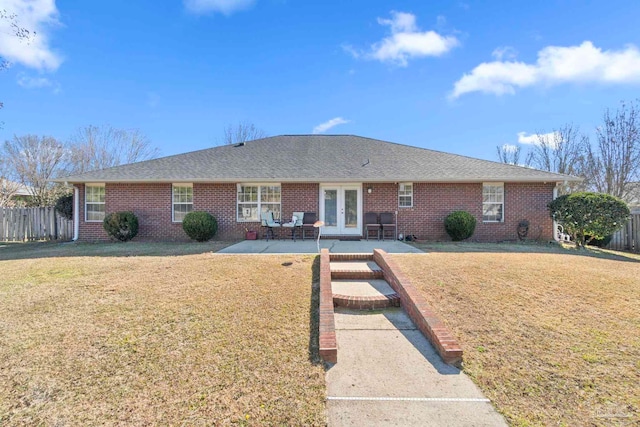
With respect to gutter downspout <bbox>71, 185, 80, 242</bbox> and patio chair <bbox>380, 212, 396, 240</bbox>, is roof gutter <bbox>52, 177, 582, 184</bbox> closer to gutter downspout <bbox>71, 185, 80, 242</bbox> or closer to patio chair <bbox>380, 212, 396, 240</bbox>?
gutter downspout <bbox>71, 185, 80, 242</bbox>

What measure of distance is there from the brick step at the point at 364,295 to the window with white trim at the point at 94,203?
11.1m

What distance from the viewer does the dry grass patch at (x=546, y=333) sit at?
8.80ft

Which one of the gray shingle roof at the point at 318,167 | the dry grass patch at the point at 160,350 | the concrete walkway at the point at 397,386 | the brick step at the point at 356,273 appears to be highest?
the gray shingle roof at the point at 318,167

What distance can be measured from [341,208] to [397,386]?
9.11m

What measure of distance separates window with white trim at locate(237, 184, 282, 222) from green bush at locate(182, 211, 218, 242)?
1240 millimetres

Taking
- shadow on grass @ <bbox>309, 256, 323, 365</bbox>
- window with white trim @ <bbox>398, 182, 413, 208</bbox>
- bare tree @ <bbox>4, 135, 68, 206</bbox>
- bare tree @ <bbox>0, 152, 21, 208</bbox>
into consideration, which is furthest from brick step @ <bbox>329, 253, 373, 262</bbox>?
→ bare tree @ <bbox>0, 152, 21, 208</bbox>

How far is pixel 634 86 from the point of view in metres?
16.8

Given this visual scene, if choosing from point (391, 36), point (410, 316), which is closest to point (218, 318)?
point (410, 316)

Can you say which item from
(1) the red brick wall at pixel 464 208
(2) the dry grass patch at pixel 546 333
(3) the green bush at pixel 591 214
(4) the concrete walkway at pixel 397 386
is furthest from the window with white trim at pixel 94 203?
(3) the green bush at pixel 591 214

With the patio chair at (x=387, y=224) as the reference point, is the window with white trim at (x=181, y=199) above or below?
above

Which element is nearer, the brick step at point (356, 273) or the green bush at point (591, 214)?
the brick step at point (356, 273)

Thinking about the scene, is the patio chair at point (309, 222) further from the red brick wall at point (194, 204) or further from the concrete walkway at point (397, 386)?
the concrete walkway at point (397, 386)

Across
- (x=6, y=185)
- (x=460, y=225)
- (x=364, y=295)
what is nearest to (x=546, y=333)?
(x=364, y=295)

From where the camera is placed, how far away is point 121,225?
11.1 m
